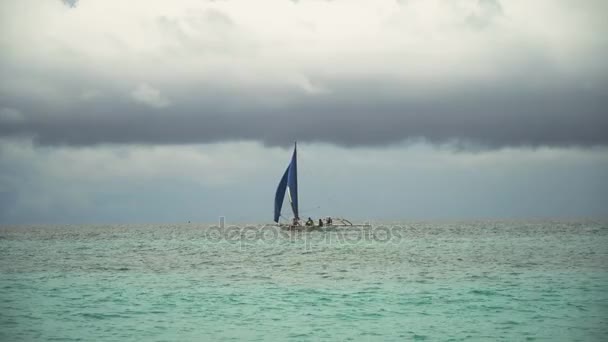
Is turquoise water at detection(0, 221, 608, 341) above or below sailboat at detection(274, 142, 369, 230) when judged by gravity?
below

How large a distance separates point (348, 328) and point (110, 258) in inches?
1442

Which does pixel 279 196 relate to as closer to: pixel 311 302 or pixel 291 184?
pixel 291 184

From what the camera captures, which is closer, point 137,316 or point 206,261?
point 137,316

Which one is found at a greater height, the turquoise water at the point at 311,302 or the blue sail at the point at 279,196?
the blue sail at the point at 279,196

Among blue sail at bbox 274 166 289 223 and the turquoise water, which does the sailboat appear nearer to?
blue sail at bbox 274 166 289 223

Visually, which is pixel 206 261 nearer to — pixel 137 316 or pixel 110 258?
pixel 110 258

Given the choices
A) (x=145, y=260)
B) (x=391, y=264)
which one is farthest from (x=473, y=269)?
(x=145, y=260)

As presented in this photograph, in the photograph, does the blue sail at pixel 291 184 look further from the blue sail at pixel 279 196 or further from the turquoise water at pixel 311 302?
the turquoise water at pixel 311 302

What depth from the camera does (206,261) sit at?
4666cm

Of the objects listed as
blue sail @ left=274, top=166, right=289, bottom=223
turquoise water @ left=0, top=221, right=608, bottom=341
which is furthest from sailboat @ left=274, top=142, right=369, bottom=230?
turquoise water @ left=0, top=221, right=608, bottom=341

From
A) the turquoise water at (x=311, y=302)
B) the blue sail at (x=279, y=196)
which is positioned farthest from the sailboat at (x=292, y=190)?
the turquoise water at (x=311, y=302)

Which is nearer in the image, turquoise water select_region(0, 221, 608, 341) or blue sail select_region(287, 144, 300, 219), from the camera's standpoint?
turquoise water select_region(0, 221, 608, 341)

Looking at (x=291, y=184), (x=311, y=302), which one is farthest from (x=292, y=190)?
(x=311, y=302)

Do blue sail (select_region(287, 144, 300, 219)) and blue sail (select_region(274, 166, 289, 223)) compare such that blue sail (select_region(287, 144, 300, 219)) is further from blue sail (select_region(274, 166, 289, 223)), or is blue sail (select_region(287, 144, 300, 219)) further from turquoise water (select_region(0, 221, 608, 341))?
turquoise water (select_region(0, 221, 608, 341))
